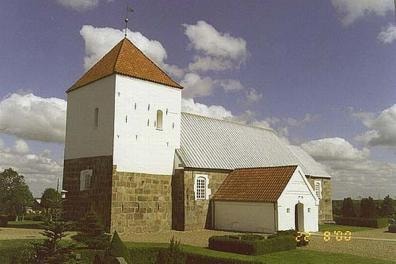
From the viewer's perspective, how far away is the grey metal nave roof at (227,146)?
27.6 metres

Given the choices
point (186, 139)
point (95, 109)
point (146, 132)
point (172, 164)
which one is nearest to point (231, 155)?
point (186, 139)

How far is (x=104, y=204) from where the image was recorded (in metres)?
22.8

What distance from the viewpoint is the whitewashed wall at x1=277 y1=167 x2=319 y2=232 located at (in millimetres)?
24000

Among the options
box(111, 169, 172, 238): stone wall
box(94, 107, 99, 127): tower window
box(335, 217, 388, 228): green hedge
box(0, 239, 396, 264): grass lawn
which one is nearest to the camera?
box(0, 239, 396, 264): grass lawn

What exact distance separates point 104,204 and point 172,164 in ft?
17.0

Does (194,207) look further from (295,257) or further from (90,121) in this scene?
(295,257)

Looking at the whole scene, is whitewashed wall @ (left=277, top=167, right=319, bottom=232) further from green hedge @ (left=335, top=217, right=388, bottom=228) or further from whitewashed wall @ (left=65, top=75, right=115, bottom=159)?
whitewashed wall @ (left=65, top=75, right=115, bottom=159)

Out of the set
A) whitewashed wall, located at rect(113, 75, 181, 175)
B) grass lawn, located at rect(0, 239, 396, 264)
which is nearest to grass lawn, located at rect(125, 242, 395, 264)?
grass lawn, located at rect(0, 239, 396, 264)

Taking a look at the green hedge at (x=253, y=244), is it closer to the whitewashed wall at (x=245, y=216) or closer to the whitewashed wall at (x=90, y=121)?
the whitewashed wall at (x=245, y=216)

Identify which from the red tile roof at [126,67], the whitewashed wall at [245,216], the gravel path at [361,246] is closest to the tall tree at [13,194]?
the red tile roof at [126,67]

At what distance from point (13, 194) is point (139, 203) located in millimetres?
30451

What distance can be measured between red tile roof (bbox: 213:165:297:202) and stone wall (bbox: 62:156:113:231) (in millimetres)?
7626

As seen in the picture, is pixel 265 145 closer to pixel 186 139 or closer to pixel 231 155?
pixel 231 155

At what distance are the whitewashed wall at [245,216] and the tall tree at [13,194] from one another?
27291 mm
